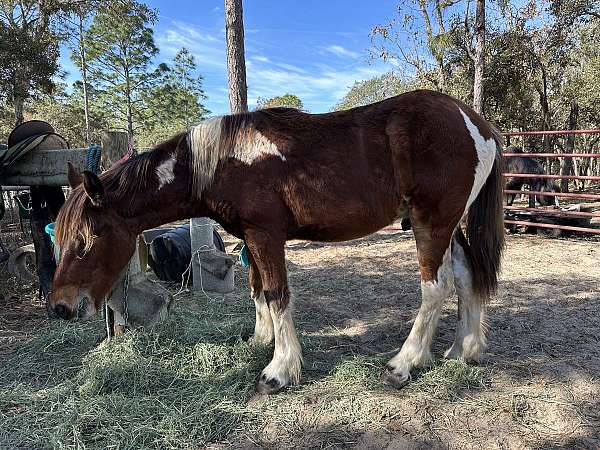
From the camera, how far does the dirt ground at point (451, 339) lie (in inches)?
77.2

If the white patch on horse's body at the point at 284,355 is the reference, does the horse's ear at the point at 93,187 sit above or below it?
above

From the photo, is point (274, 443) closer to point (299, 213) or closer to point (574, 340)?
point (299, 213)

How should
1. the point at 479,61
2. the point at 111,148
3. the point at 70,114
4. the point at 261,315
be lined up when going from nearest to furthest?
1. the point at 261,315
2. the point at 111,148
3. the point at 479,61
4. the point at 70,114

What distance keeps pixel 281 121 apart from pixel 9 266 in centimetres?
406

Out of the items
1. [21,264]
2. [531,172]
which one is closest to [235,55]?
[21,264]

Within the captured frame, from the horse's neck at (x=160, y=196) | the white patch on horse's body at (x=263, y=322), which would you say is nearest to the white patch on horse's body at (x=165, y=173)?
the horse's neck at (x=160, y=196)

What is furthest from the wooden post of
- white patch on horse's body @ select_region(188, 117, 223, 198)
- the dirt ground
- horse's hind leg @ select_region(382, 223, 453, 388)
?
horse's hind leg @ select_region(382, 223, 453, 388)

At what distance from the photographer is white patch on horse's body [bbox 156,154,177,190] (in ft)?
7.71

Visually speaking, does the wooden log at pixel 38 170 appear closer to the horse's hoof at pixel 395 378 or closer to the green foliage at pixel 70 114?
the horse's hoof at pixel 395 378

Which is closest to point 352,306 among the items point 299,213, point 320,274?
point 320,274

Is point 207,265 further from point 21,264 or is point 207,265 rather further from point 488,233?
point 488,233

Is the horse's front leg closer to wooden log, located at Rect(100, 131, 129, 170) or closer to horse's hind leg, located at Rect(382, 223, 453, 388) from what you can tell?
horse's hind leg, located at Rect(382, 223, 453, 388)

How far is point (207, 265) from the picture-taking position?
14.1ft

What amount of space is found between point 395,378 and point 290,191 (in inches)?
50.9
